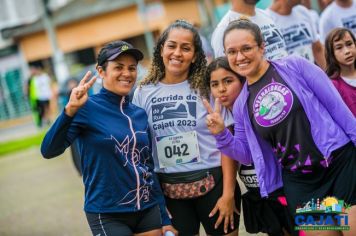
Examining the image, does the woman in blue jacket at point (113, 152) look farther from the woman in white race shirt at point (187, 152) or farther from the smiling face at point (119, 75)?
the woman in white race shirt at point (187, 152)

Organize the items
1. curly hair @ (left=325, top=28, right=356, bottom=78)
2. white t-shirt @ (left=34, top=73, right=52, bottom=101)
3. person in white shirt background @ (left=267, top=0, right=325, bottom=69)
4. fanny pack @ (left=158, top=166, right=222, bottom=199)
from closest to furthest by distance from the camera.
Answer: fanny pack @ (left=158, top=166, right=222, bottom=199)
curly hair @ (left=325, top=28, right=356, bottom=78)
person in white shirt background @ (left=267, top=0, right=325, bottom=69)
white t-shirt @ (left=34, top=73, right=52, bottom=101)

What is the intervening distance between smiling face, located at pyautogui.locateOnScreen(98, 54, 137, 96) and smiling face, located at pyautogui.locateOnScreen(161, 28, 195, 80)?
1.13 ft

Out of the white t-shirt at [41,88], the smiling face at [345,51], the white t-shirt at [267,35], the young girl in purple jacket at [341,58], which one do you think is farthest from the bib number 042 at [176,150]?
the white t-shirt at [41,88]

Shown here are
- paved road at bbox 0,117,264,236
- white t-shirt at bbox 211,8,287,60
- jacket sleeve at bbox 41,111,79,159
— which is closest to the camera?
jacket sleeve at bbox 41,111,79,159

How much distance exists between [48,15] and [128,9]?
9.29m

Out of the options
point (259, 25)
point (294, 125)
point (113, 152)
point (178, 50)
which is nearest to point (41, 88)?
point (259, 25)

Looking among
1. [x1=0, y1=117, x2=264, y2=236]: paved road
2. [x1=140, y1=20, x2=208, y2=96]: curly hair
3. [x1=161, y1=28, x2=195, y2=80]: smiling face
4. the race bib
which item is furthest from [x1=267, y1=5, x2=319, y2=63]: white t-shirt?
the race bib

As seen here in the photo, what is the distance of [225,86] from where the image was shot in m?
3.89

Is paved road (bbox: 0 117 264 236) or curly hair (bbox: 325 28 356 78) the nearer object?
curly hair (bbox: 325 28 356 78)

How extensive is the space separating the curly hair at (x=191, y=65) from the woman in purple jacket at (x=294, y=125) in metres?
0.40

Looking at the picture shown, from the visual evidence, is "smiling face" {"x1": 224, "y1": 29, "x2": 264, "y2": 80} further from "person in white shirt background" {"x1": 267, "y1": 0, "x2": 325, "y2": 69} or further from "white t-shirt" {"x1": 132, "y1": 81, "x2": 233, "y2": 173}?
"person in white shirt background" {"x1": 267, "y1": 0, "x2": 325, "y2": 69}

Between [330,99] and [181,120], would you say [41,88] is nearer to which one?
[181,120]

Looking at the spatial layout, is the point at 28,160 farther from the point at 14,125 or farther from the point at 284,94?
the point at 14,125

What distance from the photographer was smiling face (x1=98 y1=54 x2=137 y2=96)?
11.9ft
